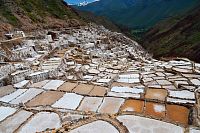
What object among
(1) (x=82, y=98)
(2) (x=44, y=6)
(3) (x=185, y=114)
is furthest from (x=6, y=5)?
(3) (x=185, y=114)

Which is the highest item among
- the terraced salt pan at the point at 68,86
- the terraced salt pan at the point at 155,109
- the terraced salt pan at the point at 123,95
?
the terraced salt pan at the point at 68,86

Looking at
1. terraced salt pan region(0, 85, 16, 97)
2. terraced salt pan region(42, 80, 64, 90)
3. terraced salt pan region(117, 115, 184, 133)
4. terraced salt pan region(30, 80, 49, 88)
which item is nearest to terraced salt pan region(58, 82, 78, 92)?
terraced salt pan region(42, 80, 64, 90)

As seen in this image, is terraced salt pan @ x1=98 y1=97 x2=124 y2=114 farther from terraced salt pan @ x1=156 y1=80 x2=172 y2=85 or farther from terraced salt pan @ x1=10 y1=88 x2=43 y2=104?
terraced salt pan @ x1=10 y1=88 x2=43 y2=104

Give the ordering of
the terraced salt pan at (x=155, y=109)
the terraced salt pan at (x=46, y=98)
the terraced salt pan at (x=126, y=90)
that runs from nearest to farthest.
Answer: the terraced salt pan at (x=155, y=109) → the terraced salt pan at (x=46, y=98) → the terraced salt pan at (x=126, y=90)

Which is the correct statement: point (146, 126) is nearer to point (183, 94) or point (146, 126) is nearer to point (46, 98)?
point (183, 94)

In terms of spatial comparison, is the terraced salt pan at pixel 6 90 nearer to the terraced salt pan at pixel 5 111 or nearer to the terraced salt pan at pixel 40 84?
the terraced salt pan at pixel 40 84

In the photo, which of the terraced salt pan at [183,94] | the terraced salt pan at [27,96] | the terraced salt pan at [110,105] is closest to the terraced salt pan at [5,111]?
the terraced salt pan at [27,96]
